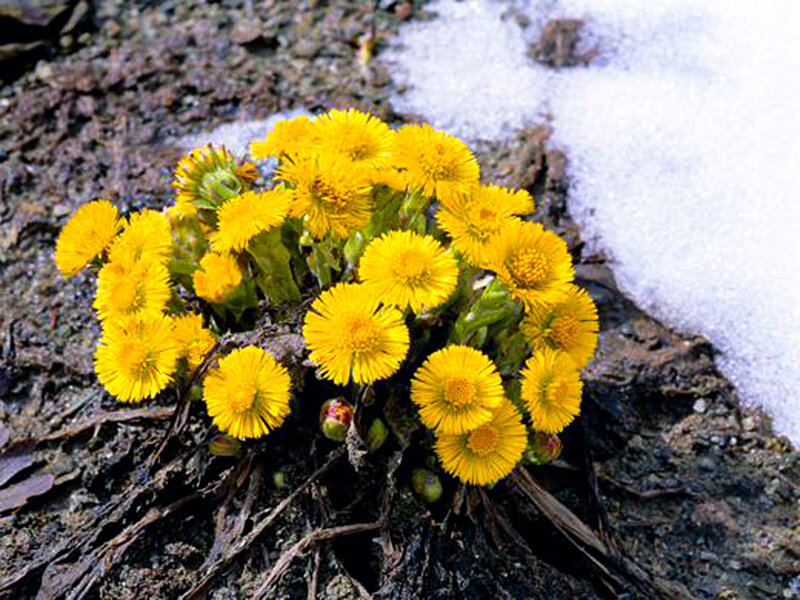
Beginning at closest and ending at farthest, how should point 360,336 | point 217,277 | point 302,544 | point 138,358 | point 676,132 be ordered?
point 360,336 → point 138,358 → point 302,544 → point 217,277 → point 676,132

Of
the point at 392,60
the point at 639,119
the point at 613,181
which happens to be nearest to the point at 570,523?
the point at 613,181

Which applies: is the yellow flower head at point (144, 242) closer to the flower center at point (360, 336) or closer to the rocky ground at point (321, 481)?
the rocky ground at point (321, 481)

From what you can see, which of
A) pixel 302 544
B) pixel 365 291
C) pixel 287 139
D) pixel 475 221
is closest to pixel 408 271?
pixel 365 291

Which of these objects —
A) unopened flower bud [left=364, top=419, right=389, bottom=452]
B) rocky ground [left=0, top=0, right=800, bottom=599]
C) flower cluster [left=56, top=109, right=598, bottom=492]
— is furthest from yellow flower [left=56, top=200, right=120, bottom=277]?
unopened flower bud [left=364, top=419, right=389, bottom=452]

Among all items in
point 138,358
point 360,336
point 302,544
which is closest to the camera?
point 360,336

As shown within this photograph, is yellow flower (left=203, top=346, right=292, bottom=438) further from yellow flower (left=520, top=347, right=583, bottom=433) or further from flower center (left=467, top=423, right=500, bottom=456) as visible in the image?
yellow flower (left=520, top=347, right=583, bottom=433)

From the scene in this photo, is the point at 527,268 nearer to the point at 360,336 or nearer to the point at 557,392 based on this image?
the point at 557,392

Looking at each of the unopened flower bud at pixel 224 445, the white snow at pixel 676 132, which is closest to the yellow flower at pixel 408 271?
the unopened flower bud at pixel 224 445
